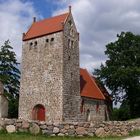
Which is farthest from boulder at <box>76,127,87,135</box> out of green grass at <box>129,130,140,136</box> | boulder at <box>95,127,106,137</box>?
green grass at <box>129,130,140,136</box>

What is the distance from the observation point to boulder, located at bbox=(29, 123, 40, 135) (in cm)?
2025

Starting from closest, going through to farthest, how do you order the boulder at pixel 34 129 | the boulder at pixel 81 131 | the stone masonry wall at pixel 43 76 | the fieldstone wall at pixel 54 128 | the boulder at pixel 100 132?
the boulder at pixel 34 129, the fieldstone wall at pixel 54 128, the boulder at pixel 81 131, the boulder at pixel 100 132, the stone masonry wall at pixel 43 76

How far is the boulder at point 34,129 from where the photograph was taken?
66.4 feet

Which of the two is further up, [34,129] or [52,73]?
[52,73]

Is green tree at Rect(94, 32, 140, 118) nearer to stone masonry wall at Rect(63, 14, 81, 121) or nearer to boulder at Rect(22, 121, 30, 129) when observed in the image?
stone masonry wall at Rect(63, 14, 81, 121)

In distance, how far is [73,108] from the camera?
44.2m

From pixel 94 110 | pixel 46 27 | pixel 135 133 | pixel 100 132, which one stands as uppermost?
pixel 46 27

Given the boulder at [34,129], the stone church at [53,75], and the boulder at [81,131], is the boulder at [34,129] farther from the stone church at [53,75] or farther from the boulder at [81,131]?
the stone church at [53,75]

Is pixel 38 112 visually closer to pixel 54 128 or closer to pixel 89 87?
pixel 89 87

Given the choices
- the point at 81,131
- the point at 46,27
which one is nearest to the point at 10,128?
the point at 81,131

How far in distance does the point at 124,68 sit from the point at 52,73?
12.4m

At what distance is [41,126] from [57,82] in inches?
888

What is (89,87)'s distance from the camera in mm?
51031

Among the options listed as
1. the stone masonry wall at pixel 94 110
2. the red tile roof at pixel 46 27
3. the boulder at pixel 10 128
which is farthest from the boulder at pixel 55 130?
the stone masonry wall at pixel 94 110
